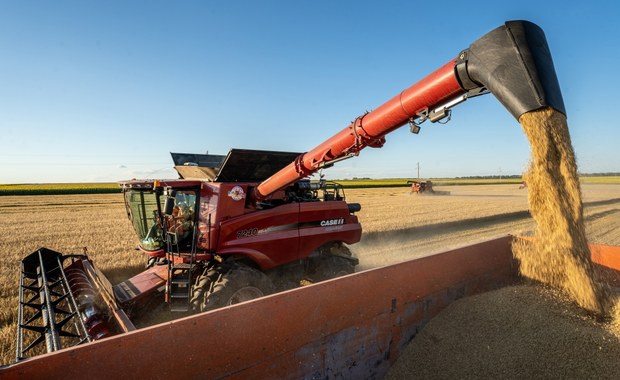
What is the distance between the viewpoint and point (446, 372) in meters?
2.64

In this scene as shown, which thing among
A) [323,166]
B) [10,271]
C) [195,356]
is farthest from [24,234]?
[195,356]

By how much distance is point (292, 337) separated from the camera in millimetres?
2314

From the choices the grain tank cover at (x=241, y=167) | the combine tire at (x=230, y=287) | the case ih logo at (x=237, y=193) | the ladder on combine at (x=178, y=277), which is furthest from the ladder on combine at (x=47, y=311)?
the grain tank cover at (x=241, y=167)

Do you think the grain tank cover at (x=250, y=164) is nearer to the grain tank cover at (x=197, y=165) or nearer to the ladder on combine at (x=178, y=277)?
the grain tank cover at (x=197, y=165)

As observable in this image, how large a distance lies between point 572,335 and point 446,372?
4.13ft

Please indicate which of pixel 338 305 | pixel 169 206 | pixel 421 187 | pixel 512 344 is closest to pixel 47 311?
pixel 169 206

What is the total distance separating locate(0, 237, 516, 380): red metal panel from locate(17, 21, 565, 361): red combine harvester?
40.5 inches

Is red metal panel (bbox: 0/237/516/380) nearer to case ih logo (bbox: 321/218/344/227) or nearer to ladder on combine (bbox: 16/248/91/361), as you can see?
ladder on combine (bbox: 16/248/91/361)

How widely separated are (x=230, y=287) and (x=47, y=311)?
1687 mm

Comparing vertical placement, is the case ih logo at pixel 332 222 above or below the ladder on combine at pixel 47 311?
above

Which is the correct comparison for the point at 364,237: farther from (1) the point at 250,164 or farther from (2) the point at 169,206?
(2) the point at 169,206

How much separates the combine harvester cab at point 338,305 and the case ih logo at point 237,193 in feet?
0.14

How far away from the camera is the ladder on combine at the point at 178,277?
12.4ft

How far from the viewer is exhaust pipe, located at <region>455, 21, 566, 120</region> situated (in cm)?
237
